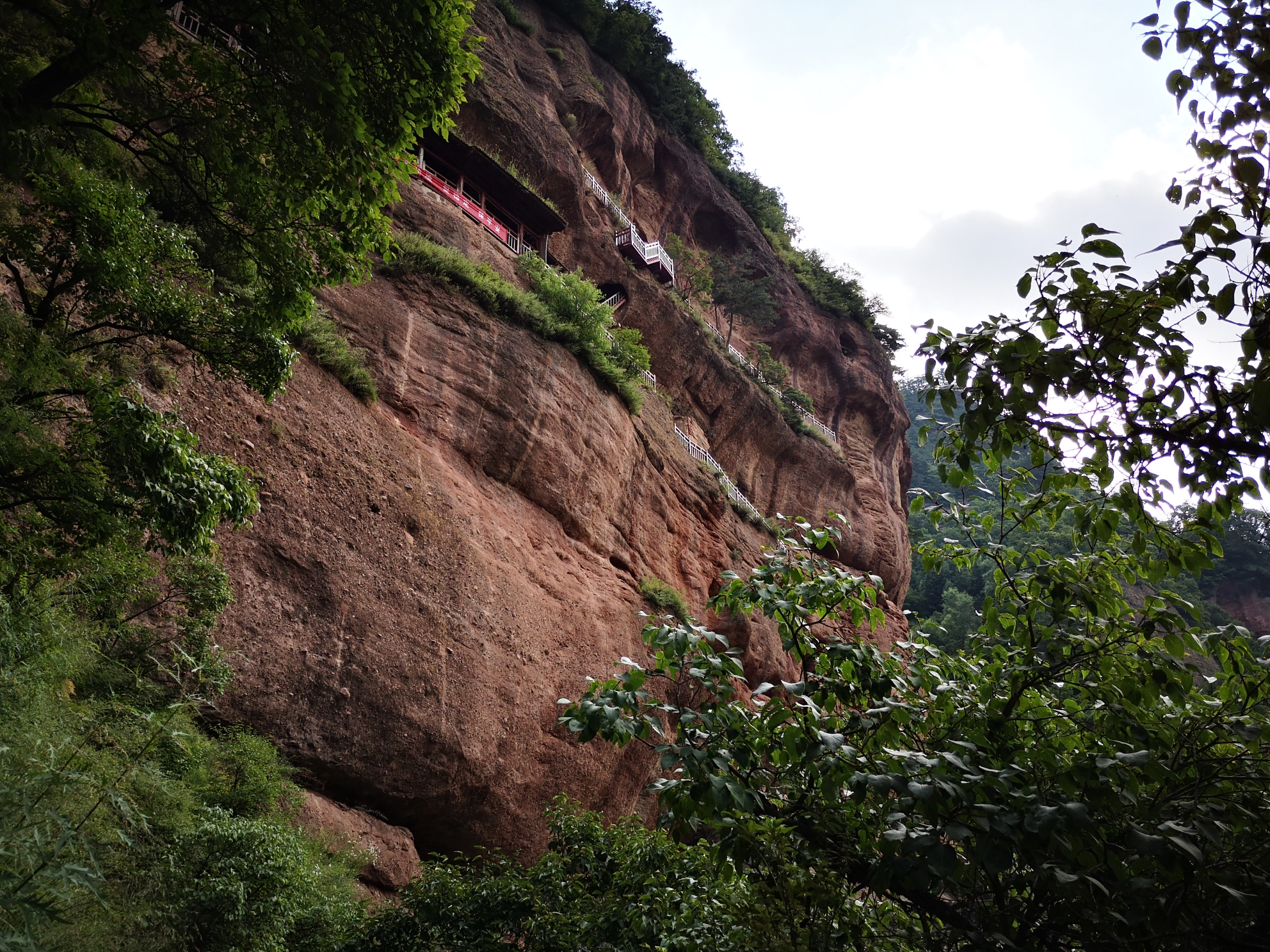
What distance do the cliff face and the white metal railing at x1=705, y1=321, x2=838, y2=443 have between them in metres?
3.43

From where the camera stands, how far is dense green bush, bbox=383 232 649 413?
552 inches

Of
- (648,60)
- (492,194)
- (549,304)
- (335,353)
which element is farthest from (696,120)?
(335,353)

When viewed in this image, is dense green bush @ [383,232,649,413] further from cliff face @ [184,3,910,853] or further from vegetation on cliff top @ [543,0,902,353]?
vegetation on cliff top @ [543,0,902,353]

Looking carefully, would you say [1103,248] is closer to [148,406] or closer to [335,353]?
[148,406]

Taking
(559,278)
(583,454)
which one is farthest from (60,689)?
(559,278)

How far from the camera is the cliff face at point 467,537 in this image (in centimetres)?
910

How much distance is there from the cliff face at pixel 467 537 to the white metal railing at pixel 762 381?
11.3 feet

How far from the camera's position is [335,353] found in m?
11.2

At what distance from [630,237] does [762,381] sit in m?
6.37

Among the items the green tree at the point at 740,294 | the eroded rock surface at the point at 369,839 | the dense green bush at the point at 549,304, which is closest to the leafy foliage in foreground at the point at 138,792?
the eroded rock surface at the point at 369,839

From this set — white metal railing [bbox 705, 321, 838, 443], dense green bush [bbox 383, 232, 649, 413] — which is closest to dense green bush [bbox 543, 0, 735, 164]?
white metal railing [bbox 705, 321, 838, 443]

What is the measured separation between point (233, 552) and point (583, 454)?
282 inches

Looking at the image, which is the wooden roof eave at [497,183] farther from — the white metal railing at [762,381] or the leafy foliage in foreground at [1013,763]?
the leafy foliage in foreground at [1013,763]

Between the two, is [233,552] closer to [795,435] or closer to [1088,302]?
[1088,302]
